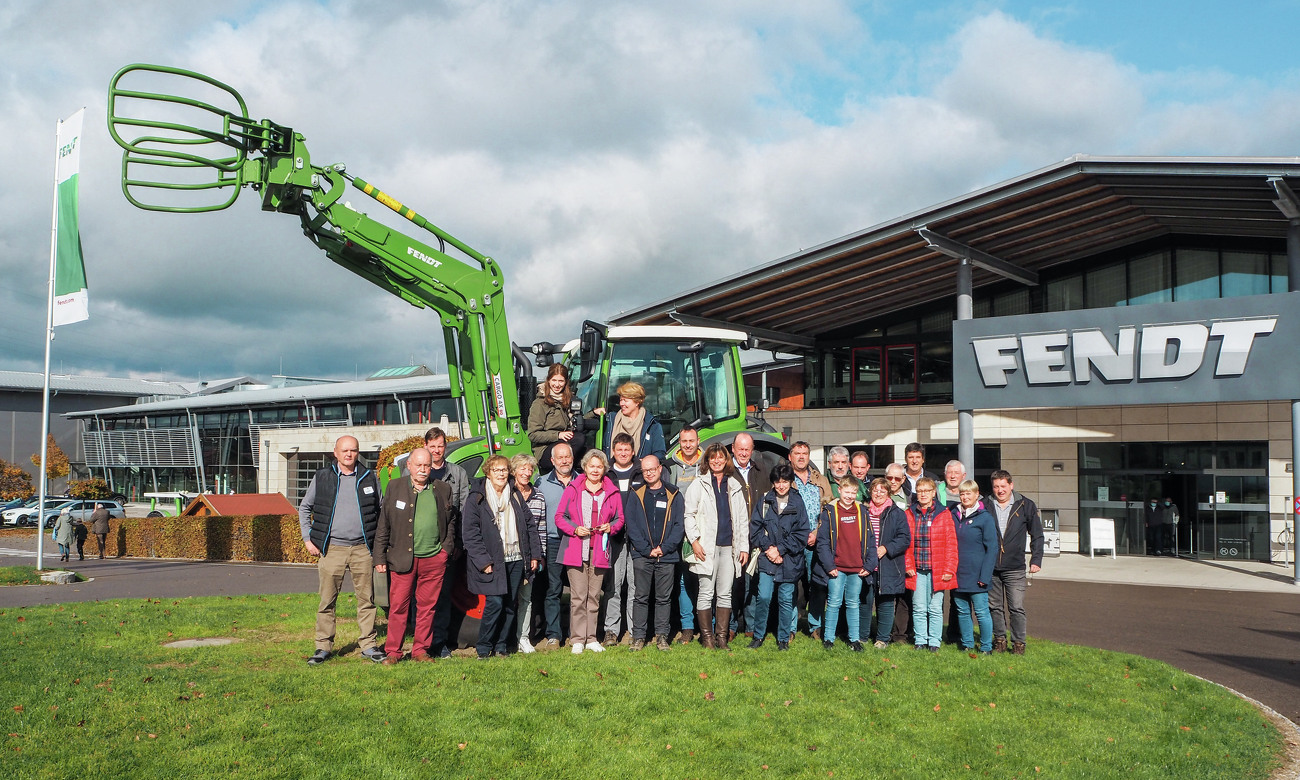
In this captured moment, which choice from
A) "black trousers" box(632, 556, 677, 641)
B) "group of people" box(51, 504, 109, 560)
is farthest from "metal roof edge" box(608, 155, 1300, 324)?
"group of people" box(51, 504, 109, 560)

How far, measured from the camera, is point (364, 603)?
746 centimetres

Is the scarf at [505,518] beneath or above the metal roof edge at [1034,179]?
beneath

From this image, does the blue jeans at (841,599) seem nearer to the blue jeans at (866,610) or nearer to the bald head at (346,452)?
the blue jeans at (866,610)

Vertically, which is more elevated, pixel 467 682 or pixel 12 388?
pixel 12 388

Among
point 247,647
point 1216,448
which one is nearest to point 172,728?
point 247,647

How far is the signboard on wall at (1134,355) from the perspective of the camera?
15.7 metres

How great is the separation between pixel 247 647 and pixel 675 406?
16.1ft

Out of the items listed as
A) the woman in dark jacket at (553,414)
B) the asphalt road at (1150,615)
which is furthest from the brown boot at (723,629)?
the asphalt road at (1150,615)

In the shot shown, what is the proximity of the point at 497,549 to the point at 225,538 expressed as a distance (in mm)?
19866

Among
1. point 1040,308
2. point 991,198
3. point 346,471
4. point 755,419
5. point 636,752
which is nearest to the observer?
point 636,752

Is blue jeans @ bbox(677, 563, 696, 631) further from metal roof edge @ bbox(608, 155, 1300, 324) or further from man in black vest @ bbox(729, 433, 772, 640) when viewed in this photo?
metal roof edge @ bbox(608, 155, 1300, 324)

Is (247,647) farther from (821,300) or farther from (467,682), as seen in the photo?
(821,300)

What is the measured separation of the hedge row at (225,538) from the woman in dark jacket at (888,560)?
60.8 ft

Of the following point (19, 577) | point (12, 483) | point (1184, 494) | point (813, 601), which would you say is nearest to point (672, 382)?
point (813, 601)
